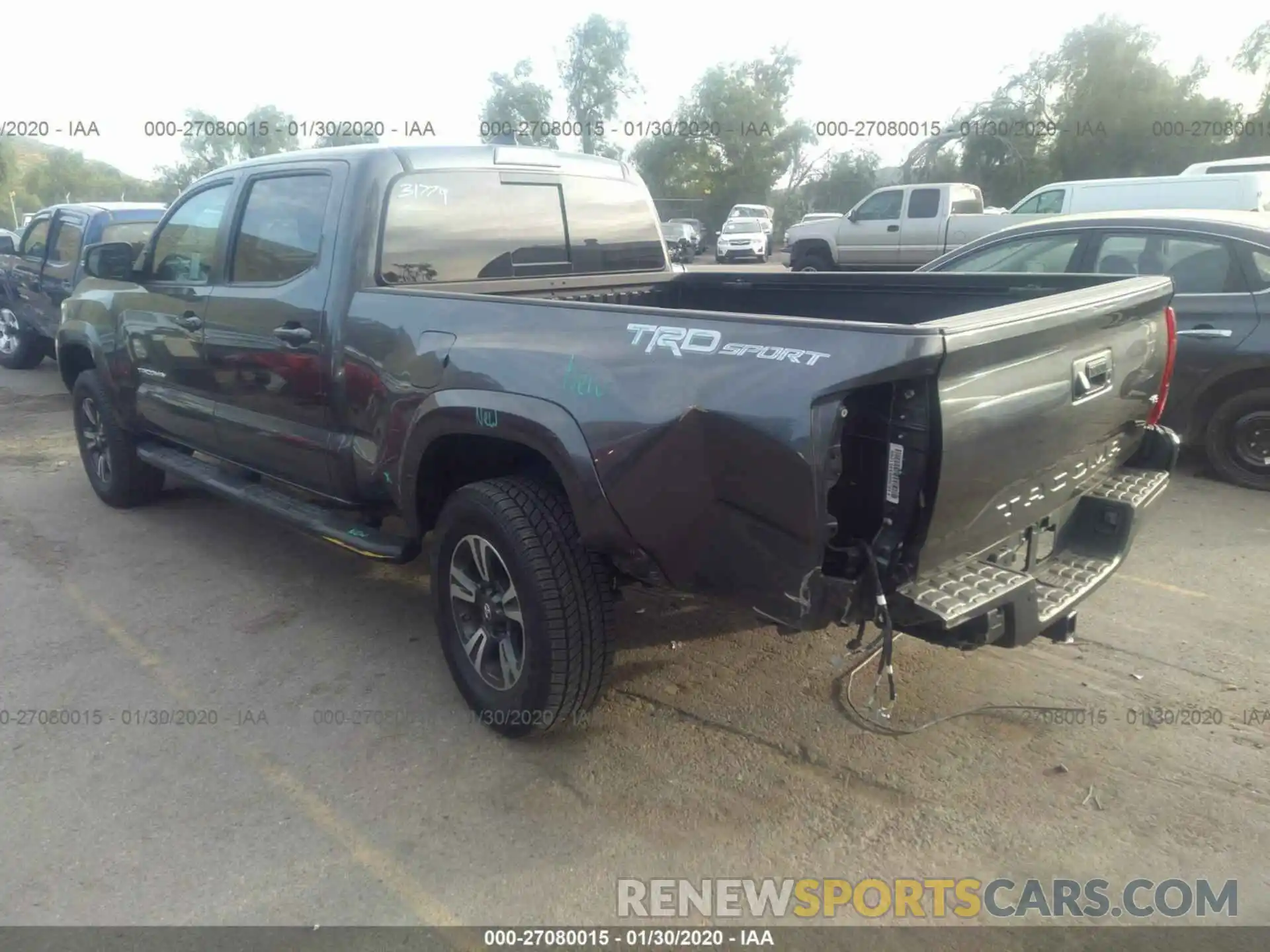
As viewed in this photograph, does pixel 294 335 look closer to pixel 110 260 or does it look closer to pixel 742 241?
pixel 110 260

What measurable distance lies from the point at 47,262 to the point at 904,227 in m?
13.2

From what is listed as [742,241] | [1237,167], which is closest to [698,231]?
[742,241]

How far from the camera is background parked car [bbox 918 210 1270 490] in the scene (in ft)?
18.8

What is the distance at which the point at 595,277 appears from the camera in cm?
466

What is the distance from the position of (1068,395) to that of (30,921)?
3289 millimetres

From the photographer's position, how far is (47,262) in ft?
31.9

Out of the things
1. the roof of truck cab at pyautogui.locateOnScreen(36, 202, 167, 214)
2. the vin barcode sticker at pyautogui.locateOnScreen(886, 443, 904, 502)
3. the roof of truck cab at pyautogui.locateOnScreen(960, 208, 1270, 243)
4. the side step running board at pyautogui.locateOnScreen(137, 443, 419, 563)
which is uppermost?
the roof of truck cab at pyautogui.locateOnScreen(36, 202, 167, 214)

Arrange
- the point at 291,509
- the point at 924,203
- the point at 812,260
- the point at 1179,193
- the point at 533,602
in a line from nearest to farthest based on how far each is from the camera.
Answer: the point at 533,602
the point at 291,509
the point at 1179,193
the point at 924,203
the point at 812,260

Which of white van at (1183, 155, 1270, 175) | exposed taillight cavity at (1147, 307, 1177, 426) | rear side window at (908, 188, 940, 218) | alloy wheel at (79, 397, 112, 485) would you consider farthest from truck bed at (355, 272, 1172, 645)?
rear side window at (908, 188, 940, 218)

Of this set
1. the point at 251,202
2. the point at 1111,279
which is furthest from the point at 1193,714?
the point at 251,202

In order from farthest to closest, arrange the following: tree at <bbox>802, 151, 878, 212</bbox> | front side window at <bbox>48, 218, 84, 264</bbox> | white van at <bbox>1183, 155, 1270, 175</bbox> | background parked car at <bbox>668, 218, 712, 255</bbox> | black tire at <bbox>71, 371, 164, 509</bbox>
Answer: tree at <bbox>802, 151, 878, 212</bbox>, background parked car at <bbox>668, 218, 712, 255</bbox>, white van at <bbox>1183, 155, 1270, 175</bbox>, front side window at <bbox>48, 218, 84, 264</bbox>, black tire at <bbox>71, 371, 164, 509</bbox>

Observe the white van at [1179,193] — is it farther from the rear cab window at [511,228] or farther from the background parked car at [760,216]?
the background parked car at [760,216]

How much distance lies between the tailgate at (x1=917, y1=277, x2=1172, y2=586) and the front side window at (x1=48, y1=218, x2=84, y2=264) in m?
9.26

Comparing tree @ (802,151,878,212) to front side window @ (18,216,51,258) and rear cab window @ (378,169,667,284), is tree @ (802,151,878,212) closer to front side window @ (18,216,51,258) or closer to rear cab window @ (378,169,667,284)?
→ front side window @ (18,216,51,258)
